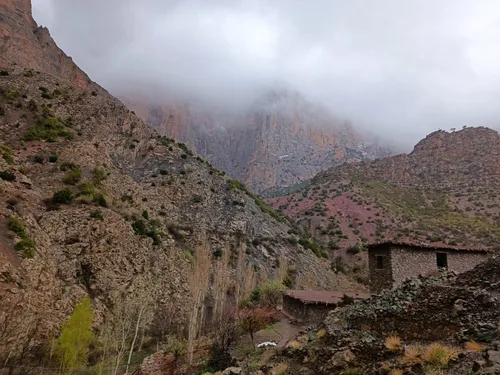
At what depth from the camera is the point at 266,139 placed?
171 metres

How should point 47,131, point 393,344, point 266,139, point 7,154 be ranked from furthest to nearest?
point 266,139 < point 47,131 < point 7,154 < point 393,344

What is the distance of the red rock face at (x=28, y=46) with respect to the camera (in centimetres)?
7288

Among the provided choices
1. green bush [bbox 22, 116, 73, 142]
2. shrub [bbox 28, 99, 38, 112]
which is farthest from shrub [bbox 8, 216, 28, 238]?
shrub [bbox 28, 99, 38, 112]

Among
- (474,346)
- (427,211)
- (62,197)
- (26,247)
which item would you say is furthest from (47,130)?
(427,211)

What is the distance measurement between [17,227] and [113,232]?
26.7 ft

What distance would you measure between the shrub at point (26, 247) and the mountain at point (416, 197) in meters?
47.9

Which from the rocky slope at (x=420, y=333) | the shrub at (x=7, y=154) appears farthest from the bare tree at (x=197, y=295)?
the shrub at (x=7, y=154)

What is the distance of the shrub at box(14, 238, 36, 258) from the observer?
26191mm

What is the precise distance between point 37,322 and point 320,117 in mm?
181478

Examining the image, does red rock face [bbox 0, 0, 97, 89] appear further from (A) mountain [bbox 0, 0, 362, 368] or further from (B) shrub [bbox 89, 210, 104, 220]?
(B) shrub [bbox 89, 210, 104, 220]

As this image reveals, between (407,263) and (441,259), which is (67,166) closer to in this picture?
(407,263)

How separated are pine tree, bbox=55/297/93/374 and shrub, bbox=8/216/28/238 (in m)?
7.27

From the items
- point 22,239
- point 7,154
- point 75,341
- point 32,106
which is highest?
point 32,106

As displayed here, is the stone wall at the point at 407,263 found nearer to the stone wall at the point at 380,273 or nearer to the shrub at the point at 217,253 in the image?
the stone wall at the point at 380,273
